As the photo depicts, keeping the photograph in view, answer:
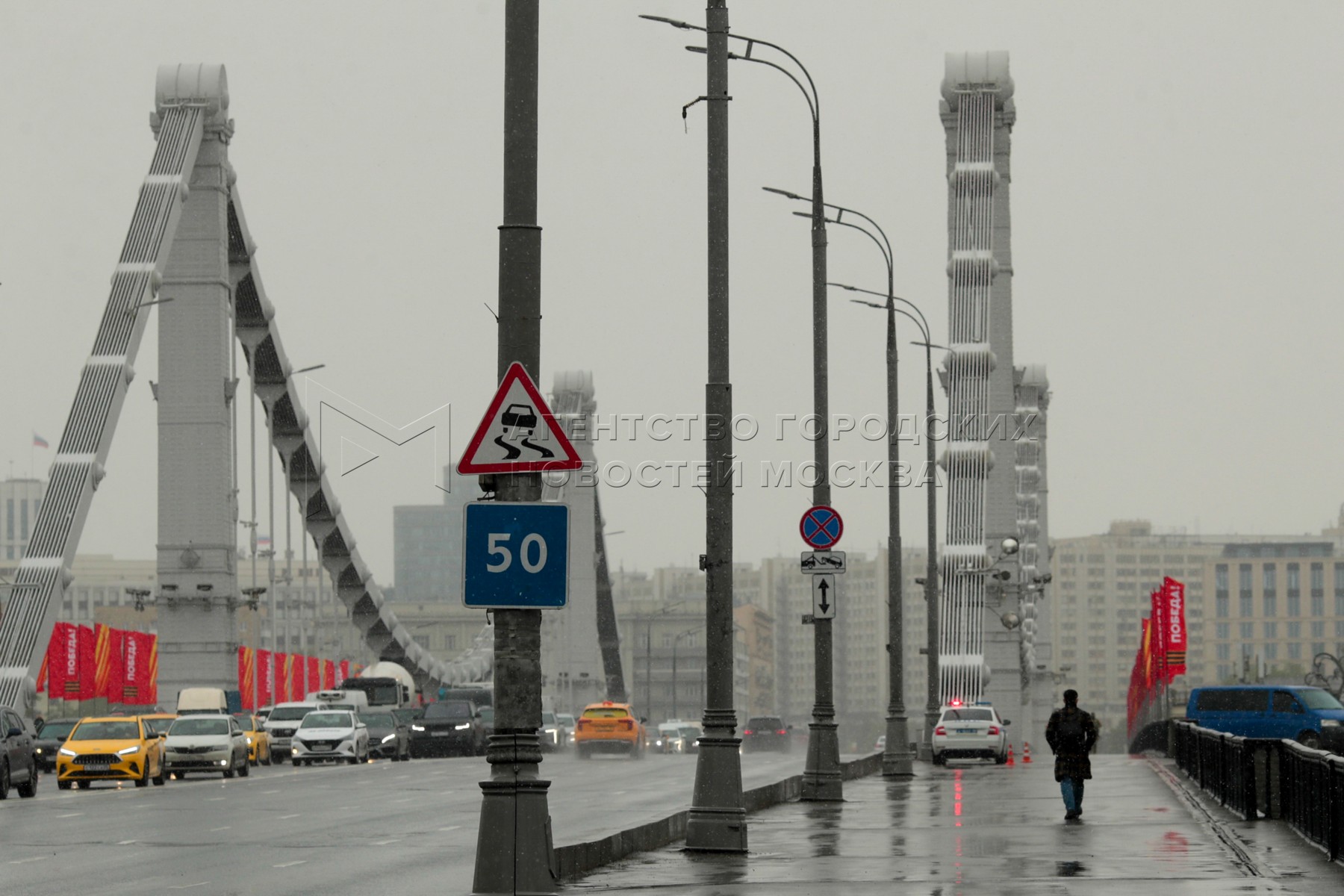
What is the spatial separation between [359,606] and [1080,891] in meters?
94.2

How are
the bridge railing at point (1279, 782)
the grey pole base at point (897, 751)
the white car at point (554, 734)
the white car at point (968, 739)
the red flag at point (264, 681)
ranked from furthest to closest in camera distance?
1. the red flag at point (264, 681)
2. the white car at point (554, 734)
3. the white car at point (968, 739)
4. the grey pole base at point (897, 751)
5. the bridge railing at point (1279, 782)

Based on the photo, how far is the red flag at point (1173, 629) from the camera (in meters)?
75.5

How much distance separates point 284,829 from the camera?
25.2 metres

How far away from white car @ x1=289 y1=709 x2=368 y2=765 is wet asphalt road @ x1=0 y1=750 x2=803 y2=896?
1051cm

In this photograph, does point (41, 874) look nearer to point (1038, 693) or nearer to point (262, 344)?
point (262, 344)

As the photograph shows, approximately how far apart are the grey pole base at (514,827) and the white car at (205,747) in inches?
1267

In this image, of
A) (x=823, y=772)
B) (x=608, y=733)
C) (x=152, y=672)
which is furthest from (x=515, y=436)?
(x=152, y=672)

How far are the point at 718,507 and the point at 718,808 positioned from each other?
9.24ft

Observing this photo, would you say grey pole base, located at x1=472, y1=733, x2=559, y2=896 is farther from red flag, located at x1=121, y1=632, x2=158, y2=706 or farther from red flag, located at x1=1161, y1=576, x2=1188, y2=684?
red flag, located at x1=121, y1=632, x2=158, y2=706

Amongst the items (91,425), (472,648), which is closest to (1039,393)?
(472,648)

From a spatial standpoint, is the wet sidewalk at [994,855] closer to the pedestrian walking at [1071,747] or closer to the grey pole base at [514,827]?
the pedestrian walking at [1071,747]

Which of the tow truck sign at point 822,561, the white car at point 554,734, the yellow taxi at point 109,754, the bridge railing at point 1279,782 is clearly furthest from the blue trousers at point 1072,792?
the white car at point 554,734

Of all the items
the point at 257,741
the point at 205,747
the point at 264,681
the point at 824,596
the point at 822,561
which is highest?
the point at 822,561

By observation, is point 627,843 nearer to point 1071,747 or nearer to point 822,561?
point 1071,747
